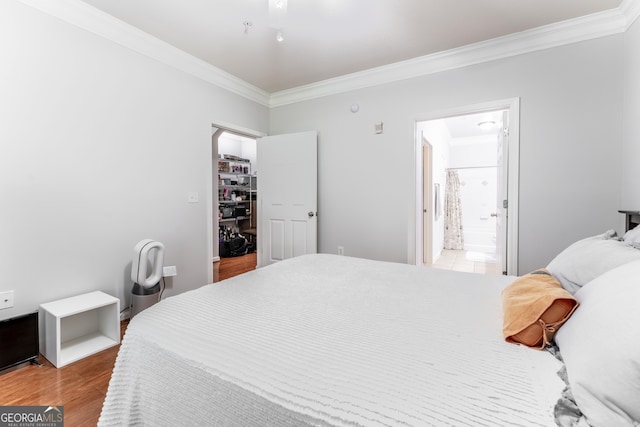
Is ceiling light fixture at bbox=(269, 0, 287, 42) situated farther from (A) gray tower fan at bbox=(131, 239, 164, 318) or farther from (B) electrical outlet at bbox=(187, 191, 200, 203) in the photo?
(A) gray tower fan at bbox=(131, 239, 164, 318)

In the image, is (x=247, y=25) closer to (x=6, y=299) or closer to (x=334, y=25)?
(x=334, y=25)

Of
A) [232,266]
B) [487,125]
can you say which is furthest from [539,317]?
[487,125]

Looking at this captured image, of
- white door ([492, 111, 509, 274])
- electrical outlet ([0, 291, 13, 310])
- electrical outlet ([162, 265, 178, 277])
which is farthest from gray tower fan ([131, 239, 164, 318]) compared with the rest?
white door ([492, 111, 509, 274])

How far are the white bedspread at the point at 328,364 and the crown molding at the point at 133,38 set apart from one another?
2.38 metres

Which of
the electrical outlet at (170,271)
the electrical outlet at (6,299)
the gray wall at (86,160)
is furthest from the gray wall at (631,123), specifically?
the electrical outlet at (6,299)

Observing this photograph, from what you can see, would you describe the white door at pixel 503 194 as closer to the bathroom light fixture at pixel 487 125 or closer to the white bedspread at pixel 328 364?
the white bedspread at pixel 328 364

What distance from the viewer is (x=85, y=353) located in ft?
6.49

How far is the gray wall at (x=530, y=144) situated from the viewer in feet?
7.94

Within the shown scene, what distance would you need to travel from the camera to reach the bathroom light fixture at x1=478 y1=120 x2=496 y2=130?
4975mm

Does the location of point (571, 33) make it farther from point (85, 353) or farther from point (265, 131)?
point (85, 353)

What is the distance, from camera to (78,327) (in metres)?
2.19

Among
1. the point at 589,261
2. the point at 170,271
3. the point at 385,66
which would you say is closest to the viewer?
the point at 589,261

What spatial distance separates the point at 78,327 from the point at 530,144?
4.14 meters

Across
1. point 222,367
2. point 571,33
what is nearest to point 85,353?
point 222,367
